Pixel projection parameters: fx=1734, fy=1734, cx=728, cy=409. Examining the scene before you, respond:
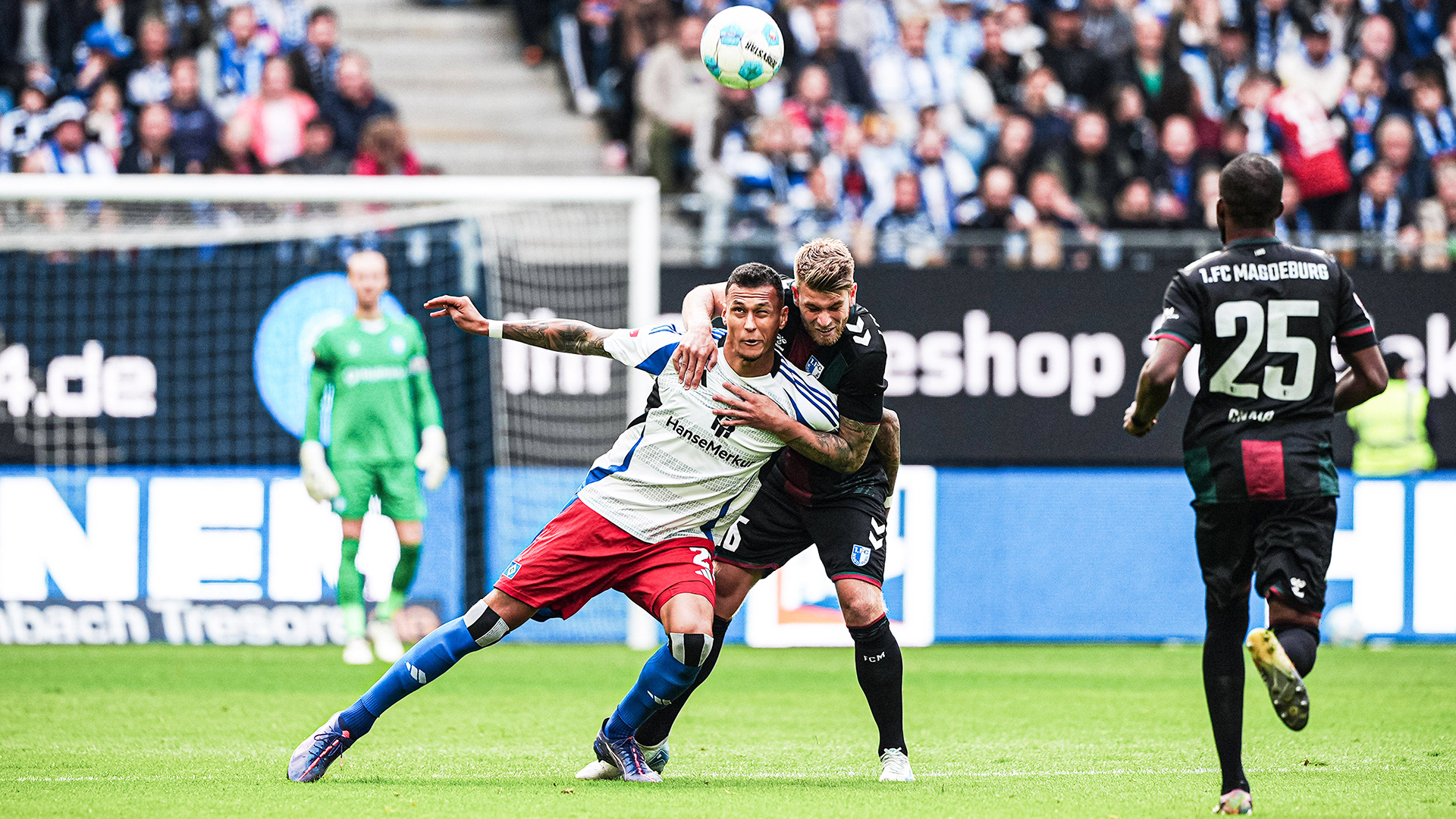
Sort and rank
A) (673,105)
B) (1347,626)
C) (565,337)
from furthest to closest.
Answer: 1. (673,105)
2. (1347,626)
3. (565,337)

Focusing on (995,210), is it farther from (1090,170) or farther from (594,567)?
(594,567)

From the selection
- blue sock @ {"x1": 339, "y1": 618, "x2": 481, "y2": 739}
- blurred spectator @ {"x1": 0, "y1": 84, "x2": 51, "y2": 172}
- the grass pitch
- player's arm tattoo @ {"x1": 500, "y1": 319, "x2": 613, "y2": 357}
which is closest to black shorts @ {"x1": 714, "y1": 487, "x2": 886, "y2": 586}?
the grass pitch

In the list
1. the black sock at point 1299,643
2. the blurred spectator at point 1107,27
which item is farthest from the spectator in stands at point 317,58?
the black sock at point 1299,643

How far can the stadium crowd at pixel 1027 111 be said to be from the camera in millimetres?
14031

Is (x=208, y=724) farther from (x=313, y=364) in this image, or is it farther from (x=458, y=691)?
(x=313, y=364)

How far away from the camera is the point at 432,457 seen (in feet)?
34.9

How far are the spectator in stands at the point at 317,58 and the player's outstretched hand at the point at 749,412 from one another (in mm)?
9477

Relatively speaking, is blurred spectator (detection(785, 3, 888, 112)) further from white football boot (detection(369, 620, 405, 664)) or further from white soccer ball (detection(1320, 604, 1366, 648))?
white football boot (detection(369, 620, 405, 664))

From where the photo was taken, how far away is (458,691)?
952cm

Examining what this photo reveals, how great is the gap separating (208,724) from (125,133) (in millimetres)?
7416

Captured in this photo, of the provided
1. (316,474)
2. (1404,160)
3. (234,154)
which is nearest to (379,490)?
(316,474)

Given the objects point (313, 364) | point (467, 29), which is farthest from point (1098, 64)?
point (313, 364)

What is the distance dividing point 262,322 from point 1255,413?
8.40 m

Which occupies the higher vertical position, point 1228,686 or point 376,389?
point 376,389
